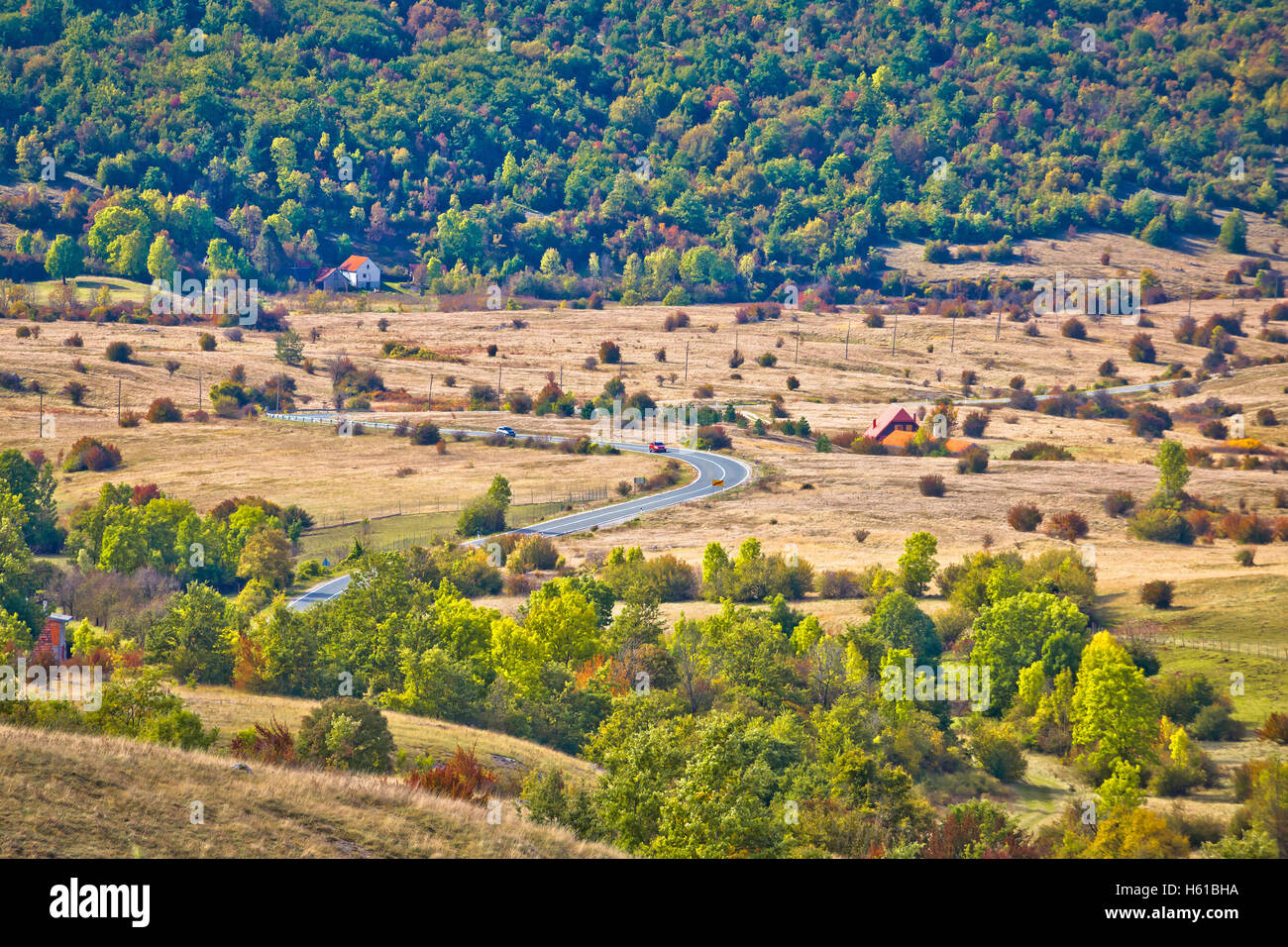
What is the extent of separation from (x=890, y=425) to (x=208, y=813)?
97852mm

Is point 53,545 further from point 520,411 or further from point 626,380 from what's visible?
point 626,380

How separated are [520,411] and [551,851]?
10090 centimetres

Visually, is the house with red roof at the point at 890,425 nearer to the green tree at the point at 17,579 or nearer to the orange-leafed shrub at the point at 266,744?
the green tree at the point at 17,579

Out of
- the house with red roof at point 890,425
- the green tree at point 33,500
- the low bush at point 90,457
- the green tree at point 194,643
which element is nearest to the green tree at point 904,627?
the green tree at point 194,643

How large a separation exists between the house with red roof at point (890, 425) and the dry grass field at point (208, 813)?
9189 centimetres

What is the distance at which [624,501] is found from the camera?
88062 millimetres

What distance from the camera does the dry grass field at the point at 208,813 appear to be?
19.0m

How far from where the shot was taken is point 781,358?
149125 mm

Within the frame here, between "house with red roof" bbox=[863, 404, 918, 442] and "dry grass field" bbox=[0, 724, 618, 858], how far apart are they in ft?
301

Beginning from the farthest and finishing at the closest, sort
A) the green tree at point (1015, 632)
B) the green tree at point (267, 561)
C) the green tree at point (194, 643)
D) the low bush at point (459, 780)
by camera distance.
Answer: the green tree at point (267, 561) → the green tree at point (1015, 632) → the green tree at point (194, 643) → the low bush at point (459, 780)

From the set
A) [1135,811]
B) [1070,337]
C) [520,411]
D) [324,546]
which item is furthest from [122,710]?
[1070,337]
